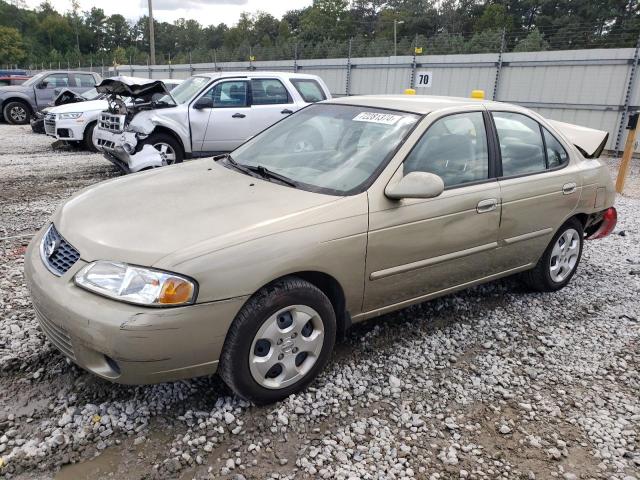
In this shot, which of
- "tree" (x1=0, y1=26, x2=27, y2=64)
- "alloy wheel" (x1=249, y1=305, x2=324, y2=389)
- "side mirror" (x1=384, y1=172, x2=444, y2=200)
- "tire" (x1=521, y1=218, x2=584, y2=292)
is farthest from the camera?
"tree" (x1=0, y1=26, x2=27, y2=64)

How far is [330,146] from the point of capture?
348 cm

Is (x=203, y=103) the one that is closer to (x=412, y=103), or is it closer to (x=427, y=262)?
(x=412, y=103)

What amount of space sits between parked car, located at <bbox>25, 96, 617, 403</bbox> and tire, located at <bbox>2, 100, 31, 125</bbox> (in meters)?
15.0

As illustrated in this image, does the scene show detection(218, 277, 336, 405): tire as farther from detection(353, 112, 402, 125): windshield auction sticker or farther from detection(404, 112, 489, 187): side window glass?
detection(353, 112, 402, 125): windshield auction sticker

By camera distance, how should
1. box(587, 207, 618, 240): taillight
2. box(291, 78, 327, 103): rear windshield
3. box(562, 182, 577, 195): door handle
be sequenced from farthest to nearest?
box(291, 78, 327, 103): rear windshield
box(587, 207, 618, 240): taillight
box(562, 182, 577, 195): door handle

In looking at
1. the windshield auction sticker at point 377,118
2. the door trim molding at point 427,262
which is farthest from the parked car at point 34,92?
the door trim molding at point 427,262

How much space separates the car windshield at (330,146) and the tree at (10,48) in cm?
7992

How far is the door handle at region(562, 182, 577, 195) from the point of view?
13.6 ft

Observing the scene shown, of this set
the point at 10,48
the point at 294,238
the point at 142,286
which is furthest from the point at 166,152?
the point at 10,48

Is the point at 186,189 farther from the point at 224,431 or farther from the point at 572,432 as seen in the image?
the point at 572,432

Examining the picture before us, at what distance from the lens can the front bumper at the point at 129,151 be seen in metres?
7.59

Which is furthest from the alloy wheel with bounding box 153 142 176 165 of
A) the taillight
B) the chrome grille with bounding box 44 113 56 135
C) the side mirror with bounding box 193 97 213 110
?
the taillight

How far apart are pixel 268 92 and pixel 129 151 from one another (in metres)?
2.72

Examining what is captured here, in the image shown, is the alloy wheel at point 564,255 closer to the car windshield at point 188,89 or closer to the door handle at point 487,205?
the door handle at point 487,205
